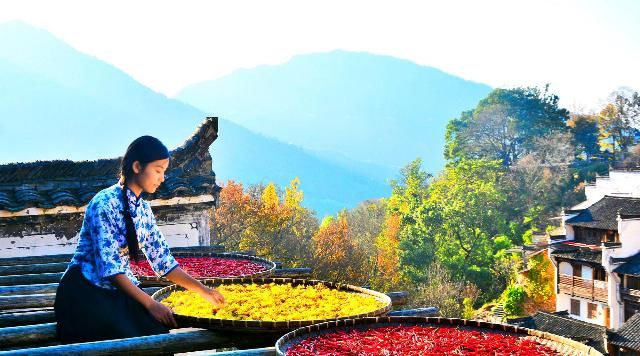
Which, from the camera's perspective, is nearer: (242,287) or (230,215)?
(242,287)

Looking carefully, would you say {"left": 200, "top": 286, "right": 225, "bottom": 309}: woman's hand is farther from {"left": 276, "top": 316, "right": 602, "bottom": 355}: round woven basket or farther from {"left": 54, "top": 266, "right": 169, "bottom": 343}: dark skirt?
{"left": 276, "top": 316, "right": 602, "bottom": 355}: round woven basket

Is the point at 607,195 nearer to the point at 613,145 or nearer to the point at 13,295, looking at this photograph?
the point at 613,145

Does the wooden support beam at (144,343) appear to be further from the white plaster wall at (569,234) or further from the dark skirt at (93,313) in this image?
the white plaster wall at (569,234)

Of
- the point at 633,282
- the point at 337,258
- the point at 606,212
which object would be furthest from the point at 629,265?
the point at 337,258

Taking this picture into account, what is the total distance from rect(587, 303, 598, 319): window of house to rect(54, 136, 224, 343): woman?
97.6 ft

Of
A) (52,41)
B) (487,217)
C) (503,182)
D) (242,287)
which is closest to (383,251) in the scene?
(487,217)

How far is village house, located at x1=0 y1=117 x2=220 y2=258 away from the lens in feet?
26.9

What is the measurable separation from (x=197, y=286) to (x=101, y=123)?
163m

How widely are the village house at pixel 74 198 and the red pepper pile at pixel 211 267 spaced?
2670 millimetres

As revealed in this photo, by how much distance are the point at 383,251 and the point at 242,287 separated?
37.3 meters

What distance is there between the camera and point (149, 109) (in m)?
176

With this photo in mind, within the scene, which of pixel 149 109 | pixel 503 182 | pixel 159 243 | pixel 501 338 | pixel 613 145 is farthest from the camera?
pixel 149 109

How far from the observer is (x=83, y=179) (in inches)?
356

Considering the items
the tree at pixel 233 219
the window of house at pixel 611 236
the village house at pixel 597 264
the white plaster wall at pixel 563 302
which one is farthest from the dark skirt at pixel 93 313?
the white plaster wall at pixel 563 302
